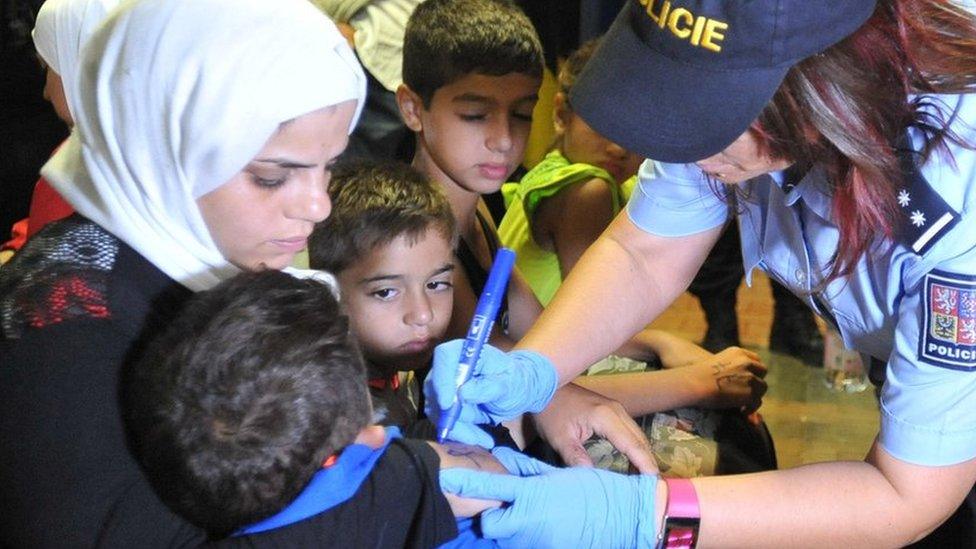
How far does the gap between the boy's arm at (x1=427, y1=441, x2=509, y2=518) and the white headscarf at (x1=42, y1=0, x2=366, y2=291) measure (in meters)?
0.29

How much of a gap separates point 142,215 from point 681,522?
0.65 metres

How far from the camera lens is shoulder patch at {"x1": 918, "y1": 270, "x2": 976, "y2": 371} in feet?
3.58

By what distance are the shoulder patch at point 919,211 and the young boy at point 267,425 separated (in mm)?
547

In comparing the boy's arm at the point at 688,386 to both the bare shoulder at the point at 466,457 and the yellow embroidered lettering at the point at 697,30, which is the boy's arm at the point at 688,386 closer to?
the bare shoulder at the point at 466,457

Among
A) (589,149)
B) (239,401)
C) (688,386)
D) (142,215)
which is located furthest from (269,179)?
(589,149)

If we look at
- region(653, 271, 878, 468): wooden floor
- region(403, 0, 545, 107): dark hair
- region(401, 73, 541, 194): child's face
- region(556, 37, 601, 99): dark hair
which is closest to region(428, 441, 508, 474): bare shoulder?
region(401, 73, 541, 194): child's face

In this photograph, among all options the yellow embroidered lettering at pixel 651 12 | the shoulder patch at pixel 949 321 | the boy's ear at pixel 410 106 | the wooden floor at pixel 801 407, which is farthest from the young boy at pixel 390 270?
the wooden floor at pixel 801 407

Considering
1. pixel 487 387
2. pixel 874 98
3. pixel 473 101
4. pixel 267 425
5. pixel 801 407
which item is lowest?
pixel 801 407

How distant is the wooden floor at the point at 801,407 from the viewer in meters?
2.75

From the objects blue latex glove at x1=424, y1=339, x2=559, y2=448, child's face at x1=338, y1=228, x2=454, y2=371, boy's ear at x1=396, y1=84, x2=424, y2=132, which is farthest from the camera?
boy's ear at x1=396, y1=84, x2=424, y2=132

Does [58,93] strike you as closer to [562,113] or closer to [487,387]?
[562,113]

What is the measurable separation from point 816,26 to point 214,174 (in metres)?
0.57

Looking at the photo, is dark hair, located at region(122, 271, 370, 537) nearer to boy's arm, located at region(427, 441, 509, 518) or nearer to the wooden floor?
boy's arm, located at region(427, 441, 509, 518)

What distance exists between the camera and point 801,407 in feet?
9.92
